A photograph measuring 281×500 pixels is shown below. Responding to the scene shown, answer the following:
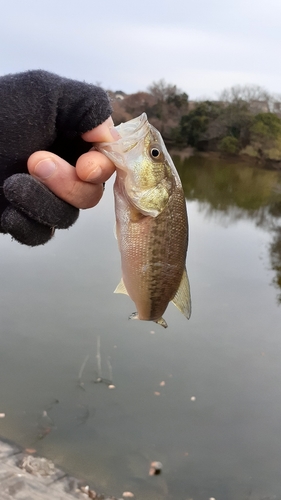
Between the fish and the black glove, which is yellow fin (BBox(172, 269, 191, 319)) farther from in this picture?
the black glove

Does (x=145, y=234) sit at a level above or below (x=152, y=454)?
above

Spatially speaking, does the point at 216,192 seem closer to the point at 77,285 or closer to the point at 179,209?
the point at 77,285

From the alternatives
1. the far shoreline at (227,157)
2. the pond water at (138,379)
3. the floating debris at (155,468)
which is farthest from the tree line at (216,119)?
the floating debris at (155,468)

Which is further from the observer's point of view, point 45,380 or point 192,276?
point 192,276

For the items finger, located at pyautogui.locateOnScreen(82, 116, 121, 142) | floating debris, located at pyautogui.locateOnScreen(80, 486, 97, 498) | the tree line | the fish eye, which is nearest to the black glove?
finger, located at pyautogui.locateOnScreen(82, 116, 121, 142)

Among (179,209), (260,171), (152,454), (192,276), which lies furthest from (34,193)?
(260,171)

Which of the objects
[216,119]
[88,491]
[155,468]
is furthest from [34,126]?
[216,119]

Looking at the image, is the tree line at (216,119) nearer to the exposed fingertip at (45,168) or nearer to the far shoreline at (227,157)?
the far shoreline at (227,157)
